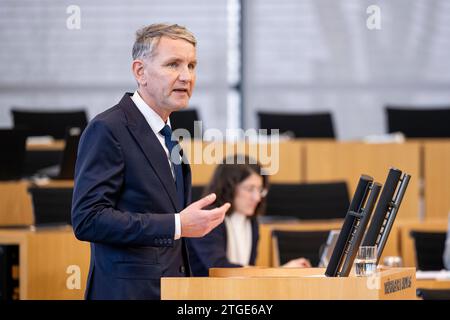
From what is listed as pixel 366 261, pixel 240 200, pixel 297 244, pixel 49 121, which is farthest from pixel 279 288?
pixel 49 121

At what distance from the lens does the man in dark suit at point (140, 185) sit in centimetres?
262

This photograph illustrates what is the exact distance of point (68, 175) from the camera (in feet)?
19.7

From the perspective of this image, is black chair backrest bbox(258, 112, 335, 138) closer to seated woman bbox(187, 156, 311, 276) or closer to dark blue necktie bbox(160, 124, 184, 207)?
seated woman bbox(187, 156, 311, 276)

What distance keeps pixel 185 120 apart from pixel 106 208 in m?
5.48

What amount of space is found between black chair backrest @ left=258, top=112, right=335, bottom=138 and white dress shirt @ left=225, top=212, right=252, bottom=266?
10.1ft

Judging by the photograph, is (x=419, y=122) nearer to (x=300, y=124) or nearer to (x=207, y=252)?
(x=300, y=124)

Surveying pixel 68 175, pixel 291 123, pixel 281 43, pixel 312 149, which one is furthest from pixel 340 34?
pixel 68 175

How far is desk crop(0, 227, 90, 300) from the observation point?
475cm

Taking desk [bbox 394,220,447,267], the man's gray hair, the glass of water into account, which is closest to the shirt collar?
the man's gray hair

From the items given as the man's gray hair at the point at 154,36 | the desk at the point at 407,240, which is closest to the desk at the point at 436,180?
the desk at the point at 407,240

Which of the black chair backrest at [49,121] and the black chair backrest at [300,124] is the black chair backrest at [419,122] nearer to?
the black chair backrest at [300,124]

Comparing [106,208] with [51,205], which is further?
[51,205]

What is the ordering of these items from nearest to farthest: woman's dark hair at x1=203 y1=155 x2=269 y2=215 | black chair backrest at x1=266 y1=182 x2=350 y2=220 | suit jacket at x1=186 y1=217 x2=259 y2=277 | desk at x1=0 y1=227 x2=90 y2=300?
suit jacket at x1=186 y1=217 x2=259 y2=277, desk at x1=0 y1=227 x2=90 y2=300, woman's dark hair at x1=203 y1=155 x2=269 y2=215, black chair backrest at x1=266 y1=182 x2=350 y2=220

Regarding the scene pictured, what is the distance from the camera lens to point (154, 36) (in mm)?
2795
